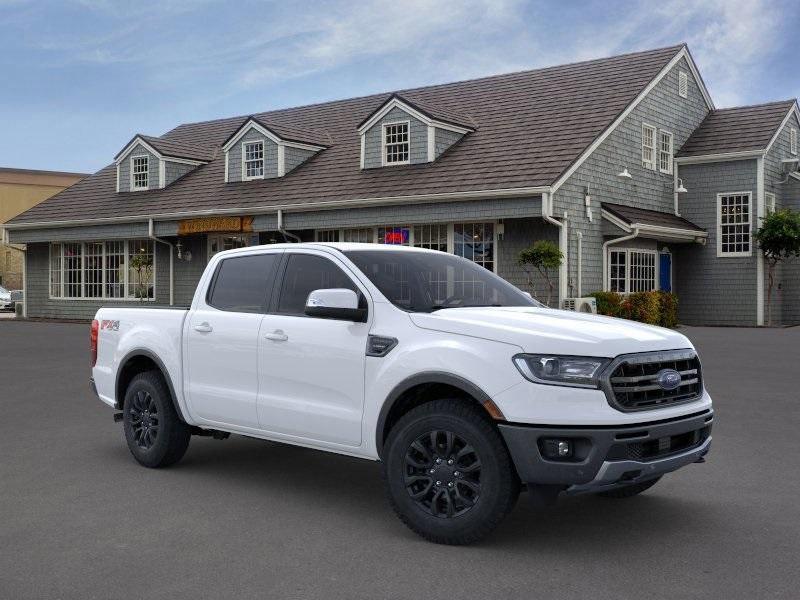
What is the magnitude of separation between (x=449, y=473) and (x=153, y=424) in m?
3.15

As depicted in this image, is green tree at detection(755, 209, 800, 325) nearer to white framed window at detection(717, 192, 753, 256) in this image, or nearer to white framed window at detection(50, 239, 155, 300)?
white framed window at detection(717, 192, 753, 256)

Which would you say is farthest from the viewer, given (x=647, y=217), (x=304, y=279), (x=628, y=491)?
(x=647, y=217)

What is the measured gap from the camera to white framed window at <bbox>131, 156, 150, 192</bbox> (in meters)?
32.5

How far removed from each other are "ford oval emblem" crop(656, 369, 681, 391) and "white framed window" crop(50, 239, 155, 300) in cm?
2761

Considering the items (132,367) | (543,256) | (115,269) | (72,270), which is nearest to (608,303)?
(543,256)

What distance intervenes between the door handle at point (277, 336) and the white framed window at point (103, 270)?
25797mm

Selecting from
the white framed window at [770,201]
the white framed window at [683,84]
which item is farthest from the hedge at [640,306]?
the white framed window at [683,84]

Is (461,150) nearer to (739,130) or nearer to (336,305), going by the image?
(739,130)

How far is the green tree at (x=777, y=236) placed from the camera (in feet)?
82.9

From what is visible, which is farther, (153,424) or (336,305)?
(153,424)

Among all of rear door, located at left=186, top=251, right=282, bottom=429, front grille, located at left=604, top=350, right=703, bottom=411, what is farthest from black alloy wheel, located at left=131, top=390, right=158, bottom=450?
front grille, located at left=604, top=350, right=703, bottom=411

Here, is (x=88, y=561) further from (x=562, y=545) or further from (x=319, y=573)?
(x=562, y=545)

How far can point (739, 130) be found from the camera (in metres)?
28.1

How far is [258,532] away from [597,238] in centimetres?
1987
